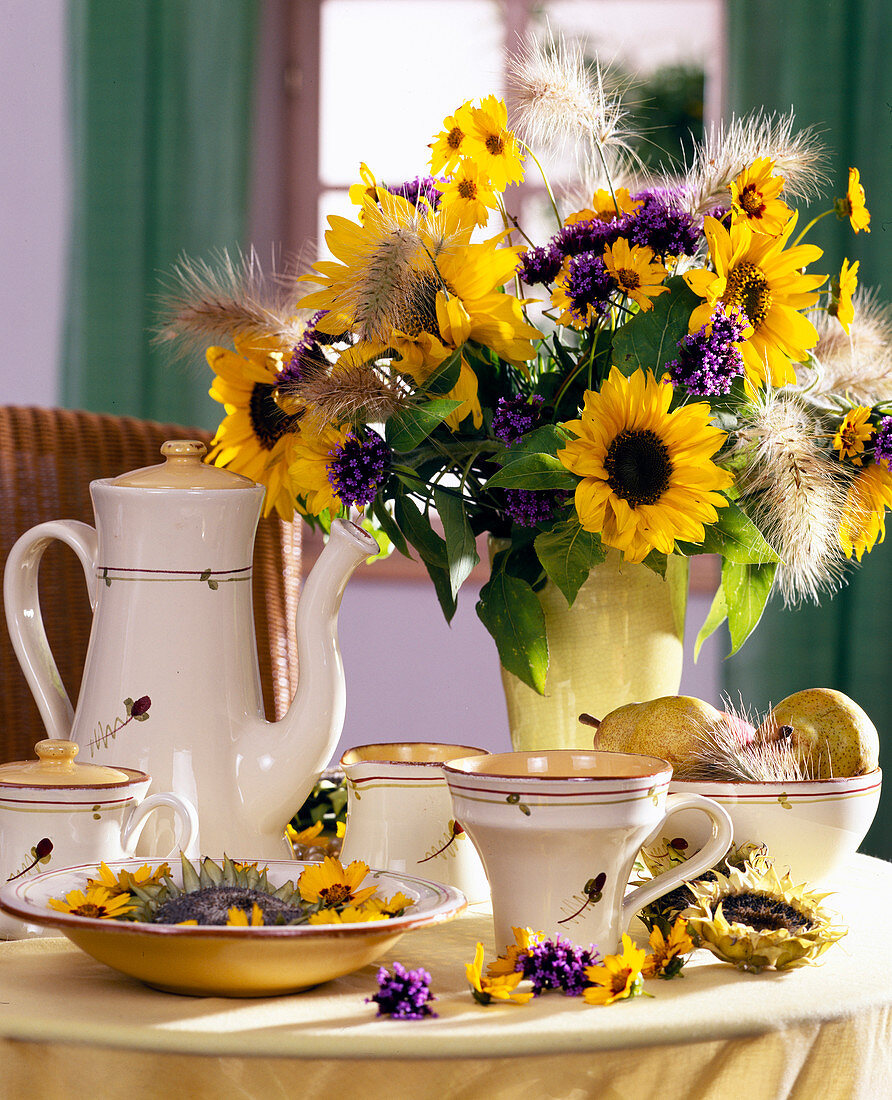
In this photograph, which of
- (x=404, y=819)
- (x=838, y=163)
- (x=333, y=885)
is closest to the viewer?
(x=333, y=885)

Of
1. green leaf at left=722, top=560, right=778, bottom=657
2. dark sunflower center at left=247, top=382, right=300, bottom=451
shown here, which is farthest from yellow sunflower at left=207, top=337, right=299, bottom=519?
green leaf at left=722, top=560, right=778, bottom=657

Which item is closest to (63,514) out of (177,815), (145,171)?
(177,815)

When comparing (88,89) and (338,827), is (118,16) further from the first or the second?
(338,827)

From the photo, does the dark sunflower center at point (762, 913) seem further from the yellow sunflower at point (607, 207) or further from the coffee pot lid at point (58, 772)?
the yellow sunflower at point (607, 207)

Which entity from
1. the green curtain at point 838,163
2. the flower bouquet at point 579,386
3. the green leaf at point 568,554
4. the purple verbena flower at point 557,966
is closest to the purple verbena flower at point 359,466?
the flower bouquet at point 579,386

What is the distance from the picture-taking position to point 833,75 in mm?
2125

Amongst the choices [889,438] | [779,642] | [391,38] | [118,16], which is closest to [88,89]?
[118,16]

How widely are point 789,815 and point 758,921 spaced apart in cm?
9

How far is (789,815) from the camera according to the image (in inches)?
26.4

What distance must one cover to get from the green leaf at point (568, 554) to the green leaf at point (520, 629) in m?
0.04

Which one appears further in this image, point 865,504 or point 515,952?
point 865,504

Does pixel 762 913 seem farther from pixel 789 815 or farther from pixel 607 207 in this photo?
pixel 607 207

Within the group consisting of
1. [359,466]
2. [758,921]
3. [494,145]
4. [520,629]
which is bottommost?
[758,921]

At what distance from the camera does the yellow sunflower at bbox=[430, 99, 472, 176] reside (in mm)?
844
